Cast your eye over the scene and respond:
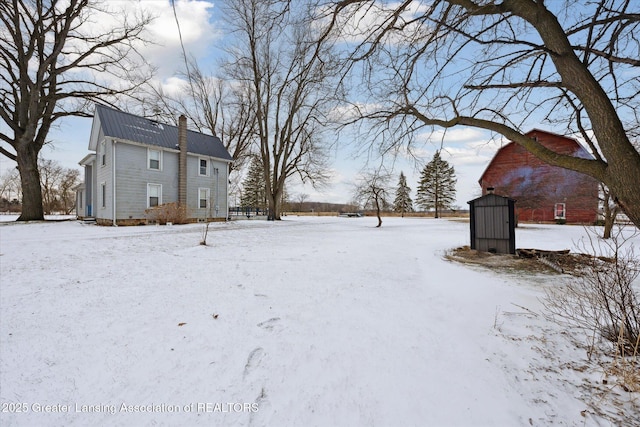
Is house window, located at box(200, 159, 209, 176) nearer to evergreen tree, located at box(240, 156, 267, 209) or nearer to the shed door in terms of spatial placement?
the shed door

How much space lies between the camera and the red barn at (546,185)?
1803 centimetres

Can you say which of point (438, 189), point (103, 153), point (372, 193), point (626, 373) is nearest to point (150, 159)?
point (103, 153)

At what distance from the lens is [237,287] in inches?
157

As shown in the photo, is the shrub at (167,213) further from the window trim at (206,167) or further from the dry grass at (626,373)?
the dry grass at (626,373)

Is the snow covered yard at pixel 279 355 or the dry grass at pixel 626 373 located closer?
the snow covered yard at pixel 279 355

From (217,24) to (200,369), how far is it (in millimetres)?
10121

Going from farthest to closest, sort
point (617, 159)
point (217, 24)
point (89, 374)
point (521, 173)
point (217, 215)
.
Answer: point (521, 173) → point (217, 215) → point (217, 24) → point (617, 159) → point (89, 374)

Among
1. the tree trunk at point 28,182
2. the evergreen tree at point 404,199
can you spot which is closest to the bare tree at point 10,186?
the tree trunk at point 28,182

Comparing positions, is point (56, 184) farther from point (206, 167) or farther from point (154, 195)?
point (154, 195)

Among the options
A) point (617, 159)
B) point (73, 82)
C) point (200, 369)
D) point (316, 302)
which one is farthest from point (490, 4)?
point (73, 82)

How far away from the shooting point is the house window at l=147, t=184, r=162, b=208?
1568 centimetres

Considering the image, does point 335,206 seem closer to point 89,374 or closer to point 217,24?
point 217,24

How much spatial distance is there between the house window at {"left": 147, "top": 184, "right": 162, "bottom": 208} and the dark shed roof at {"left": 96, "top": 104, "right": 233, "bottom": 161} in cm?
253

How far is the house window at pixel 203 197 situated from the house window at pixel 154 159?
2.98 meters
